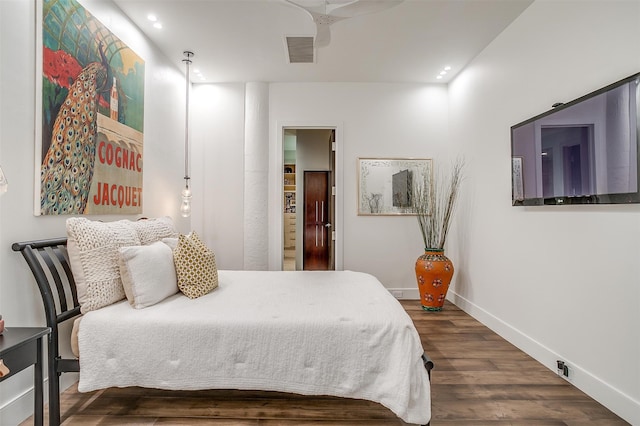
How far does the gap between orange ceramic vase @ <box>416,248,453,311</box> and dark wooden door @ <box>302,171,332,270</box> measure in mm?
2870

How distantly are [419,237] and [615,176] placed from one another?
2.55m

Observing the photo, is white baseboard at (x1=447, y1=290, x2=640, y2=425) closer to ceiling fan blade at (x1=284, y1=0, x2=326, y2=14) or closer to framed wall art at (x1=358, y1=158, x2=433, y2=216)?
framed wall art at (x1=358, y1=158, x2=433, y2=216)

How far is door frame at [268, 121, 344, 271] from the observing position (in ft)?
14.2

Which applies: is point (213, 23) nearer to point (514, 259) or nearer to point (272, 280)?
point (272, 280)

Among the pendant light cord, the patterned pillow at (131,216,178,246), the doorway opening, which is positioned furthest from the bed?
the doorway opening

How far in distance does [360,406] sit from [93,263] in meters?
1.74

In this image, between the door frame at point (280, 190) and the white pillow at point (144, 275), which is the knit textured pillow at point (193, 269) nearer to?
the white pillow at point (144, 275)

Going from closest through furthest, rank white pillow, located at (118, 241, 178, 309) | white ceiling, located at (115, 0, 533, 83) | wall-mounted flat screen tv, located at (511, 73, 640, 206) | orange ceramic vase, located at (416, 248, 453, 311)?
wall-mounted flat screen tv, located at (511, 73, 640, 206) < white pillow, located at (118, 241, 178, 309) < white ceiling, located at (115, 0, 533, 83) < orange ceramic vase, located at (416, 248, 453, 311)

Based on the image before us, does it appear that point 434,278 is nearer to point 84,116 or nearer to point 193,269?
point 193,269

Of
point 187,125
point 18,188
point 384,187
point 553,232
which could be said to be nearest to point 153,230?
point 18,188

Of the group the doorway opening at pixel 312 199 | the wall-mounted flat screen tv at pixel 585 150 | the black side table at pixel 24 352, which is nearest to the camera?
the black side table at pixel 24 352

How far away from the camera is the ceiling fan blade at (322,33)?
2111 millimetres

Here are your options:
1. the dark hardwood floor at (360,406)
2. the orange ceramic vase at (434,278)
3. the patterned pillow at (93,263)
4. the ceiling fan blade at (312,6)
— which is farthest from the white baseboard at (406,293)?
the ceiling fan blade at (312,6)

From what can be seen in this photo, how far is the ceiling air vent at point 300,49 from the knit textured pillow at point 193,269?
7.20 feet
